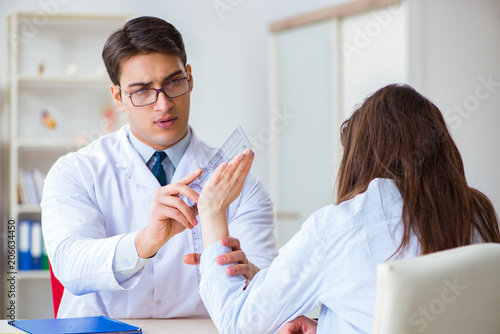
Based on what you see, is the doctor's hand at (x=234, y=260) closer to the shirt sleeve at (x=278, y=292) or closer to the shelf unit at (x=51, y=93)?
the shirt sleeve at (x=278, y=292)

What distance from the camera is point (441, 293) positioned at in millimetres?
957

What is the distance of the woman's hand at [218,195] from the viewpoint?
1.29 m

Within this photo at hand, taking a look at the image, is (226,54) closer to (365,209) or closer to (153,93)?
(153,93)

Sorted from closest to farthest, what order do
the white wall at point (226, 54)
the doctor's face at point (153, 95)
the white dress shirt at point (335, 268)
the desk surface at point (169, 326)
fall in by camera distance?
the white dress shirt at point (335, 268) < the desk surface at point (169, 326) < the doctor's face at point (153, 95) < the white wall at point (226, 54)

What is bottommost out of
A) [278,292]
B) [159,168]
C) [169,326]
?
[169,326]

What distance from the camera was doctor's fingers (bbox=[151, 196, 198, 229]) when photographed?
4.46 ft

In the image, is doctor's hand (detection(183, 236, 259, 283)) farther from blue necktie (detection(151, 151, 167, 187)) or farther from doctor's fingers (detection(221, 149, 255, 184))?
blue necktie (detection(151, 151, 167, 187))

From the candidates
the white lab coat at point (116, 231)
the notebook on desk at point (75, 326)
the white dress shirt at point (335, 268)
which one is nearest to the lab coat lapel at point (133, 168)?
the white lab coat at point (116, 231)

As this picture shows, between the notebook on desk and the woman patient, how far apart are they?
220 mm

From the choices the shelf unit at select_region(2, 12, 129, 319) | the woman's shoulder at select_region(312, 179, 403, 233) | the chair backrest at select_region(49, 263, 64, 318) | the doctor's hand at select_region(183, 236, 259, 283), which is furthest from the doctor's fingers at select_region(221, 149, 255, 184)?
the shelf unit at select_region(2, 12, 129, 319)

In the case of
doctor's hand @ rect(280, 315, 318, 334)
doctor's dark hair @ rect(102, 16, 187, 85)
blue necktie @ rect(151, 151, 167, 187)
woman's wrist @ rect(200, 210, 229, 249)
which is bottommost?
doctor's hand @ rect(280, 315, 318, 334)

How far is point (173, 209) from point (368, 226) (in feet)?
1.57

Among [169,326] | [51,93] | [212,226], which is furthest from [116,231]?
[51,93]

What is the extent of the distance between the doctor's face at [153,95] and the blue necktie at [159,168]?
64mm
